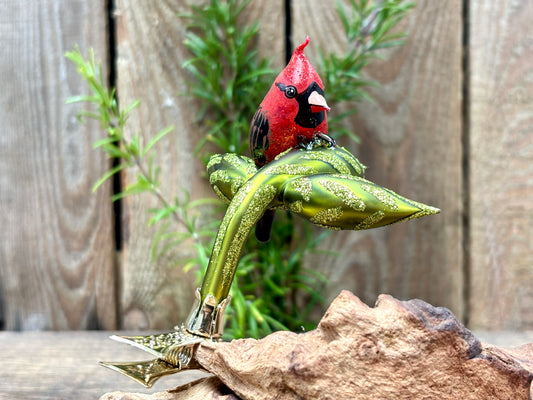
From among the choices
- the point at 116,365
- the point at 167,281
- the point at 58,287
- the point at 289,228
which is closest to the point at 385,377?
the point at 116,365

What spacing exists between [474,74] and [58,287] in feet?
3.17

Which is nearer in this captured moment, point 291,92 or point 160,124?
point 291,92

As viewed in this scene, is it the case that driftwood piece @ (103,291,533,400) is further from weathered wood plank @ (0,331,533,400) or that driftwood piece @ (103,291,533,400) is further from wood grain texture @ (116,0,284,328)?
wood grain texture @ (116,0,284,328)

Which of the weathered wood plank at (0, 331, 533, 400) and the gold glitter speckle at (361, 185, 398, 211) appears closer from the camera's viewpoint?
the gold glitter speckle at (361, 185, 398, 211)

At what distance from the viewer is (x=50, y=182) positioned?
1081 millimetres

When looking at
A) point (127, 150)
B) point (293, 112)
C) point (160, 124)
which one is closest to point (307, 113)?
point (293, 112)

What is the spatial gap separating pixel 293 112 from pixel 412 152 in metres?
0.51

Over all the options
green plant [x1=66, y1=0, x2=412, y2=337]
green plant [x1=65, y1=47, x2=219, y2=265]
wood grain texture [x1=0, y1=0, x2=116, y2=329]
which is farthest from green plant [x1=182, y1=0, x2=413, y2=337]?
wood grain texture [x1=0, y1=0, x2=116, y2=329]

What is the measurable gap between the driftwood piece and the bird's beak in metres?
0.23

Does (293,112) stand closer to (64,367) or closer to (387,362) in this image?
(387,362)

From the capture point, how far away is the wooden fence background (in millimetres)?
1042

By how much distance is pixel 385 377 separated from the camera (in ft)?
1.60

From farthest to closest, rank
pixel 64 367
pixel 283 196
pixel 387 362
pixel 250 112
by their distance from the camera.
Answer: pixel 250 112 → pixel 64 367 → pixel 283 196 → pixel 387 362

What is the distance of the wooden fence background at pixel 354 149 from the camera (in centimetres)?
104
